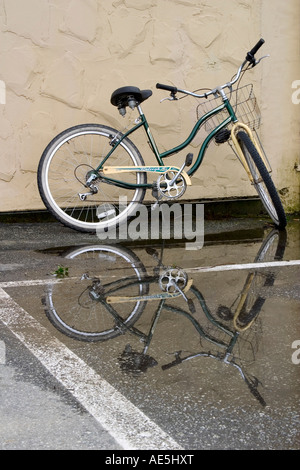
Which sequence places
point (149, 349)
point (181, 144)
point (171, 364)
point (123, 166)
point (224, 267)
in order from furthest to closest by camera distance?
point (181, 144), point (123, 166), point (224, 267), point (149, 349), point (171, 364)

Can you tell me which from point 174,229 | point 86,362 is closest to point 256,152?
point 174,229

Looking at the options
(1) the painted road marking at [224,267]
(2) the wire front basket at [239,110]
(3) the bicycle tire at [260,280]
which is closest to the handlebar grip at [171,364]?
(3) the bicycle tire at [260,280]

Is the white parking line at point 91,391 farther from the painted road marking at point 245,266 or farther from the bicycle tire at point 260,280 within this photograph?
the painted road marking at point 245,266

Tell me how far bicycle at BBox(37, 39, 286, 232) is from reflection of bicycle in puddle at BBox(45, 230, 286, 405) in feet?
3.80

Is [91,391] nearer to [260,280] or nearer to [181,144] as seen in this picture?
[260,280]

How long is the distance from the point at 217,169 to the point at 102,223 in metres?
1.67

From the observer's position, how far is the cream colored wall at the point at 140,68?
22.6ft

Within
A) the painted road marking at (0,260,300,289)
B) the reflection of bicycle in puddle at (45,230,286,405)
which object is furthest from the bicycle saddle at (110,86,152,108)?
the painted road marking at (0,260,300,289)

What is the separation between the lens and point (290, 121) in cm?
798

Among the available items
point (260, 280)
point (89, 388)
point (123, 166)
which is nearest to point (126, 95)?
point (123, 166)

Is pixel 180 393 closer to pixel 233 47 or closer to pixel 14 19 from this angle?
pixel 14 19

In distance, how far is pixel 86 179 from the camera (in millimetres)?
6656

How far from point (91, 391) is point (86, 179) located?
3861 millimetres

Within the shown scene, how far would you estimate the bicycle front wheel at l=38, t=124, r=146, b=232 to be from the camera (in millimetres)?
6539
